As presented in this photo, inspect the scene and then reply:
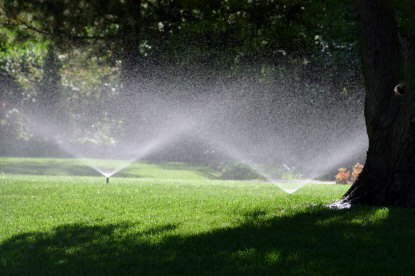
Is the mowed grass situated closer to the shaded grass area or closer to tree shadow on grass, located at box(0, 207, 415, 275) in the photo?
tree shadow on grass, located at box(0, 207, 415, 275)

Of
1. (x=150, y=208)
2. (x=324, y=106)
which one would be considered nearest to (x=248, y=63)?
(x=324, y=106)

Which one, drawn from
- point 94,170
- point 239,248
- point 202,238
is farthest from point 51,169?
point 239,248

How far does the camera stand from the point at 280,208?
678cm

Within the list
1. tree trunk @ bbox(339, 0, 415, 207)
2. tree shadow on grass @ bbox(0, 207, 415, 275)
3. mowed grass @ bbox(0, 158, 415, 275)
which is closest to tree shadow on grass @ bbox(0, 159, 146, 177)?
mowed grass @ bbox(0, 158, 415, 275)

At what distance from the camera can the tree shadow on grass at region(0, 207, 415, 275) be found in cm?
407

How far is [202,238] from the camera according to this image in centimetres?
511

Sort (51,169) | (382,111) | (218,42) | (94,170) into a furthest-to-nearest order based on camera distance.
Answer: (94,170) → (51,169) → (218,42) → (382,111)

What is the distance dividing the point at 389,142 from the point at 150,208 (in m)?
3.55

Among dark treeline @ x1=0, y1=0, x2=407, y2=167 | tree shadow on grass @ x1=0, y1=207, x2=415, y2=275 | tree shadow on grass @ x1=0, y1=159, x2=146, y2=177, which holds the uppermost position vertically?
dark treeline @ x1=0, y1=0, x2=407, y2=167

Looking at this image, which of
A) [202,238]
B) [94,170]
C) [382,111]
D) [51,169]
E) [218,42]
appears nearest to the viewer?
[202,238]

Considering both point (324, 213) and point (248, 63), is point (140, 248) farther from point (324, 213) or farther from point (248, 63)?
point (248, 63)

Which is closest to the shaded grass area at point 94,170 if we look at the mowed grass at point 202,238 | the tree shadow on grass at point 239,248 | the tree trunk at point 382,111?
the mowed grass at point 202,238

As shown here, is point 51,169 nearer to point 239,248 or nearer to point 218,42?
point 218,42

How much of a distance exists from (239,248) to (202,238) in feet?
1.91
